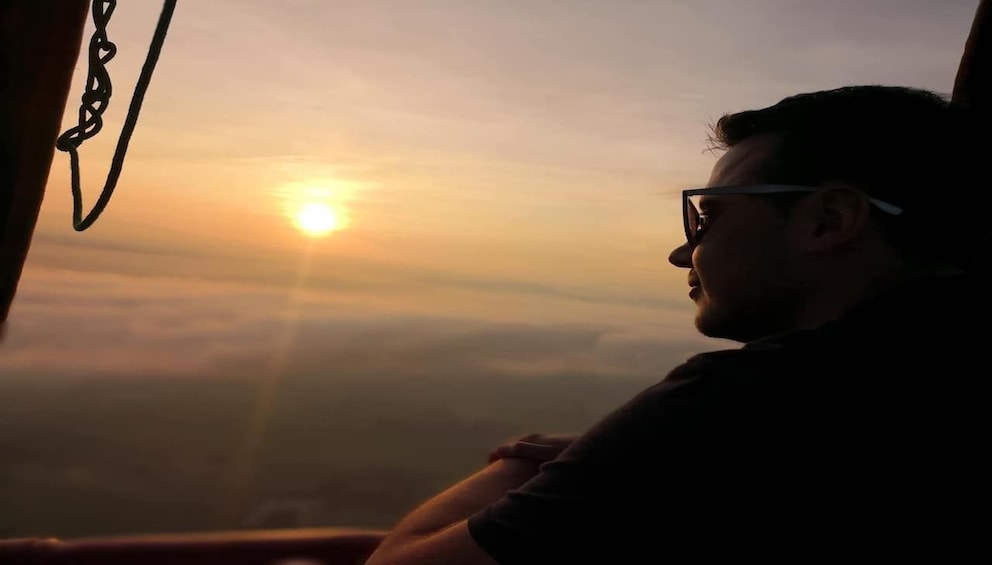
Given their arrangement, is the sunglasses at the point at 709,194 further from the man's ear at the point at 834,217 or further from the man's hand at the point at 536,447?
the man's hand at the point at 536,447

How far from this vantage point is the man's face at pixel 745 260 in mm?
1521

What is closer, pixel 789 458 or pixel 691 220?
pixel 789 458

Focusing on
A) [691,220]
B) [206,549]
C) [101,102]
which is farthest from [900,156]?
[206,549]

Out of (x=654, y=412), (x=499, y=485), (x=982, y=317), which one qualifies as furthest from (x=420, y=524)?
(x=982, y=317)

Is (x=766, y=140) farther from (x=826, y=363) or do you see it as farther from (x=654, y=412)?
(x=654, y=412)

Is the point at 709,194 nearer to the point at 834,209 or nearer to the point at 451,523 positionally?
the point at 834,209

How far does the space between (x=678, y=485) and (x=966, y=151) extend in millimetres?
1098

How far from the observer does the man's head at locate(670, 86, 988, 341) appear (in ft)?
4.73

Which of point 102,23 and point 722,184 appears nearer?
point 102,23

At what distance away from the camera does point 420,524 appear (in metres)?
1.49

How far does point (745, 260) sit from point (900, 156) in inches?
14.9

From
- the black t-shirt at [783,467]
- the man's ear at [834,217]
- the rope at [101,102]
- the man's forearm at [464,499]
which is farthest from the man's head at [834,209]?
the rope at [101,102]

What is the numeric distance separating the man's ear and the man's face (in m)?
0.05

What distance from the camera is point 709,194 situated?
1.74m
